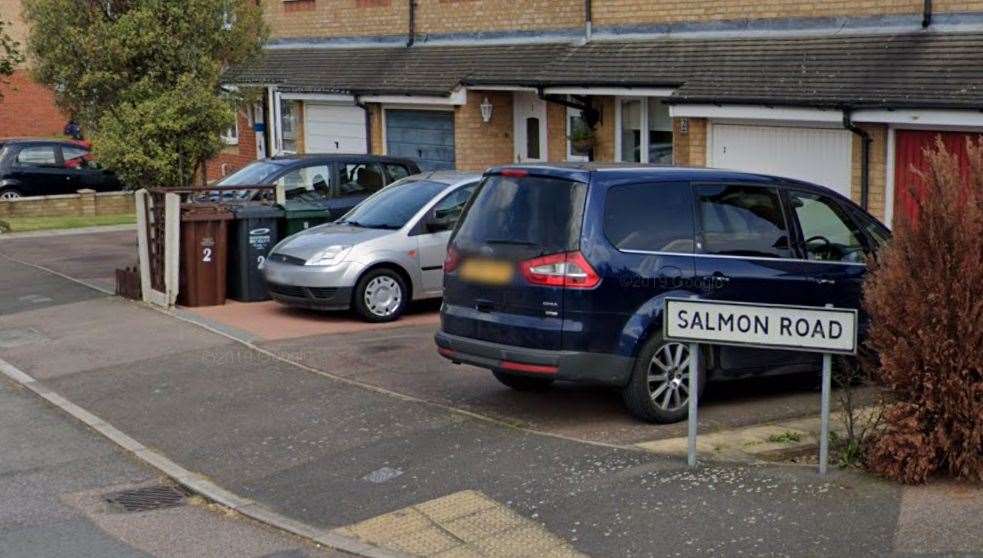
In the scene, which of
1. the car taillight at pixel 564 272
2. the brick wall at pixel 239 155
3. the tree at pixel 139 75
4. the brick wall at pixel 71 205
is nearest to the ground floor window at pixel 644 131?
the tree at pixel 139 75

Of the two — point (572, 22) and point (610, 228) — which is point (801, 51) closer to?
point (572, 22)

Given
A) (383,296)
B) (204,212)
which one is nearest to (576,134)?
(383,296)

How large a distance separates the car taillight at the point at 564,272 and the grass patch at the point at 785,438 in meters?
1.54

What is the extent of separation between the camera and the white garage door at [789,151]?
1533 cm

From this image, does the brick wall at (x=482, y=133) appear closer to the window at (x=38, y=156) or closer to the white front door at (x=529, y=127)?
the white front door at (x=529, y=127)

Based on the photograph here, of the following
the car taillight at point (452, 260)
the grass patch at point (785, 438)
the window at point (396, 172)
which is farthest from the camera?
the window at point (396, 172)

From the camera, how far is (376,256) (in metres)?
14.7

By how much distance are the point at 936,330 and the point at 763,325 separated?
0.96m

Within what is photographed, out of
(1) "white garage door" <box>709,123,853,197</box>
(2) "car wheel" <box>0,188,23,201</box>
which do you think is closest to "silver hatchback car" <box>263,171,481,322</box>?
(1) "white garage door" <box>709,123,853,197</box>

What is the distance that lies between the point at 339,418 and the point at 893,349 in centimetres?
426

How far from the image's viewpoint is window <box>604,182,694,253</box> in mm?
9328

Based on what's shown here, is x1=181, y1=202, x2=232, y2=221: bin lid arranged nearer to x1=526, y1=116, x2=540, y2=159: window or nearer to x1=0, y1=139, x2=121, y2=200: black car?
x1=526, y1=116, x2=540, y2=159: window

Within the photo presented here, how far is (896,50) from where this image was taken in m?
14.7

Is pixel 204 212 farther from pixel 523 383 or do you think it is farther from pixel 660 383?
pixel 660 383
